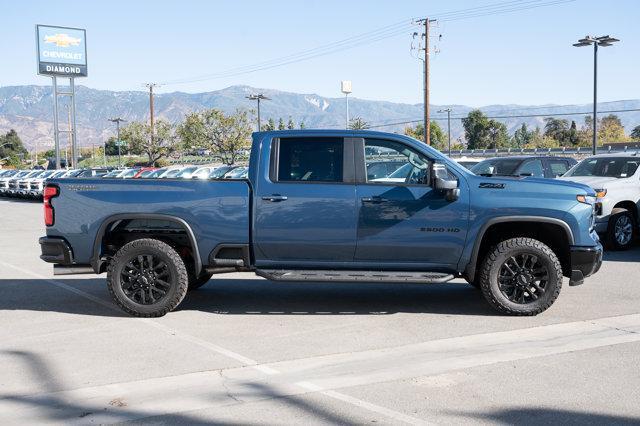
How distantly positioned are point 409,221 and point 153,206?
2.68m

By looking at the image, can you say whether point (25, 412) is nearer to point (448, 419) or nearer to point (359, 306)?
point (448, 419)

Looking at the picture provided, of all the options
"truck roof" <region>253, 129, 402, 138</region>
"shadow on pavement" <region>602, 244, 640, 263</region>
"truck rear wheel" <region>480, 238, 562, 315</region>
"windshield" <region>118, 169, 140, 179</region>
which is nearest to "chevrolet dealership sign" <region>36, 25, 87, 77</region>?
"windshield" <region>118, 169, 140, 179</region>

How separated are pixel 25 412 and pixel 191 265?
3.71m

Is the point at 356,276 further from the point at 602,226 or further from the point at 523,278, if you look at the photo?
the point at 602,226

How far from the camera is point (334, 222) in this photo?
7.57 m

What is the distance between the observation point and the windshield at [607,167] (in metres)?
13.4

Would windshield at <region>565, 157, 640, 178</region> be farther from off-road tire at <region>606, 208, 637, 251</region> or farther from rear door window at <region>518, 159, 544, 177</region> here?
rear door window at <region>518, 159, 544, 177</region>

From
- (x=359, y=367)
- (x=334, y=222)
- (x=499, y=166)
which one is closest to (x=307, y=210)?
(x=334, y=222)

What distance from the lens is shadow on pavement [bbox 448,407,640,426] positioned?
466cm

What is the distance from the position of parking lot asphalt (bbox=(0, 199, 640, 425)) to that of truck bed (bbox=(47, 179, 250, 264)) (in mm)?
896

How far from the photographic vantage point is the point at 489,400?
5098 mm

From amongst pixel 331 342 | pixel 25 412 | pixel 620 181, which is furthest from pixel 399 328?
pixel 620 181

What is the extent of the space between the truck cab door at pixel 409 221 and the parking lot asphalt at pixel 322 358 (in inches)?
27.8

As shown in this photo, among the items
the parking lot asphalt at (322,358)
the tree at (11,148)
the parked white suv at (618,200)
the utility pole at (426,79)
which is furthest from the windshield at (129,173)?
the tree at (11,148)
